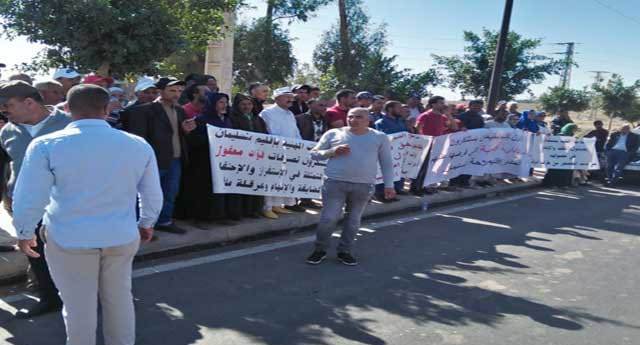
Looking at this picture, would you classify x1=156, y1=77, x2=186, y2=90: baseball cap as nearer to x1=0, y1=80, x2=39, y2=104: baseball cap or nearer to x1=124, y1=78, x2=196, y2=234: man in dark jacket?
x1=124, y1=78, x2=196, y2=234: man in dark jacket

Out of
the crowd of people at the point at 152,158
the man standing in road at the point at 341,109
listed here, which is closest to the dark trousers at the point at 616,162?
the crowd of people at the point at 152,158

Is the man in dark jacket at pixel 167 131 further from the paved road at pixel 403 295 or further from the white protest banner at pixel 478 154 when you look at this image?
the white protest banner at pixel 478 154

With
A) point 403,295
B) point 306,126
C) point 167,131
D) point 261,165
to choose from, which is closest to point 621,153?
point 306,126

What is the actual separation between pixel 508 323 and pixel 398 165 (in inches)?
202

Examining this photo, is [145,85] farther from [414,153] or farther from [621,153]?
[621,153]

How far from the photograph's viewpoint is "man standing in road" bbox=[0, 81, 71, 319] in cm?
367

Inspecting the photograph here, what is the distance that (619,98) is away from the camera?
37.3 meters

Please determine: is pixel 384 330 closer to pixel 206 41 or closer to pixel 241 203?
pixel 241 203

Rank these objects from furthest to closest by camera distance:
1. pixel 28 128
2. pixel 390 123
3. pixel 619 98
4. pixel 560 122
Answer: pixel 619 98 → pixel 560 122 → pixel 390 123 → pixel 28 128

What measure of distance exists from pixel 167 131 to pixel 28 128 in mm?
2185

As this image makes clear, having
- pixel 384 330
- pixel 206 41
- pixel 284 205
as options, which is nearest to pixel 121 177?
pixel 384 330

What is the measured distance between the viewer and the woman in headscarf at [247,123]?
7184 mm

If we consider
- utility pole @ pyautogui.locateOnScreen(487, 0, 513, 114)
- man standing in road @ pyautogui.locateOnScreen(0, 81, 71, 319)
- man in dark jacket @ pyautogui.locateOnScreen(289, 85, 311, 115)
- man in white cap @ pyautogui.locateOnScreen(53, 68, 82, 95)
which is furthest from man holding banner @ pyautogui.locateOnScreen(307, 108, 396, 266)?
utility pole @ pyautogui.locateOnScreen(487, 0, 513, 114)

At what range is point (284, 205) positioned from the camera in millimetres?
8234
